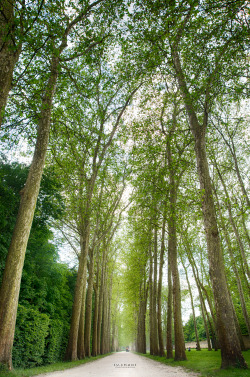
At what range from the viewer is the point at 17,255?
608cm

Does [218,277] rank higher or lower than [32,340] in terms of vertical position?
higher

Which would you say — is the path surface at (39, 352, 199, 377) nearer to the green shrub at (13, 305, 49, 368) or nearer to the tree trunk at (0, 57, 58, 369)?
the green shrub at (13, 305, 49, 368)

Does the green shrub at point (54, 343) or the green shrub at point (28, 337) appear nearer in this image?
the green shrub at point (28, 337)

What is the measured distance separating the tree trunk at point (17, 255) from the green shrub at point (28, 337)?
3188 millimetres

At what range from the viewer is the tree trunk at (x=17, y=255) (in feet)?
17.7

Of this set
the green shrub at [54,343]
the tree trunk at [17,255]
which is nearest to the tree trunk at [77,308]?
the green shrub at [54,343]

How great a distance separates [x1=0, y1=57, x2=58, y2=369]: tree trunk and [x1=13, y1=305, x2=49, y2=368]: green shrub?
3.19 m

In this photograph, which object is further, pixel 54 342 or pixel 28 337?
pixel 54 342

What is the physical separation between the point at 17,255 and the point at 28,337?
4.81m

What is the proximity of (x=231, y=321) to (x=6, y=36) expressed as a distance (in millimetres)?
9065

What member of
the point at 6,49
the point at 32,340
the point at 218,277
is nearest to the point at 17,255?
the point at 6,49

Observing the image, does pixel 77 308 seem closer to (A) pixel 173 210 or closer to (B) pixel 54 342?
(B) pixel 54 342

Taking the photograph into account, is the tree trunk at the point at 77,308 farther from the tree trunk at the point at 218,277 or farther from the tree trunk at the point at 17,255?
the tree trunk at the point at 218,277

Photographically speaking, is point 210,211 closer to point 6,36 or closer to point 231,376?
point 231,376
